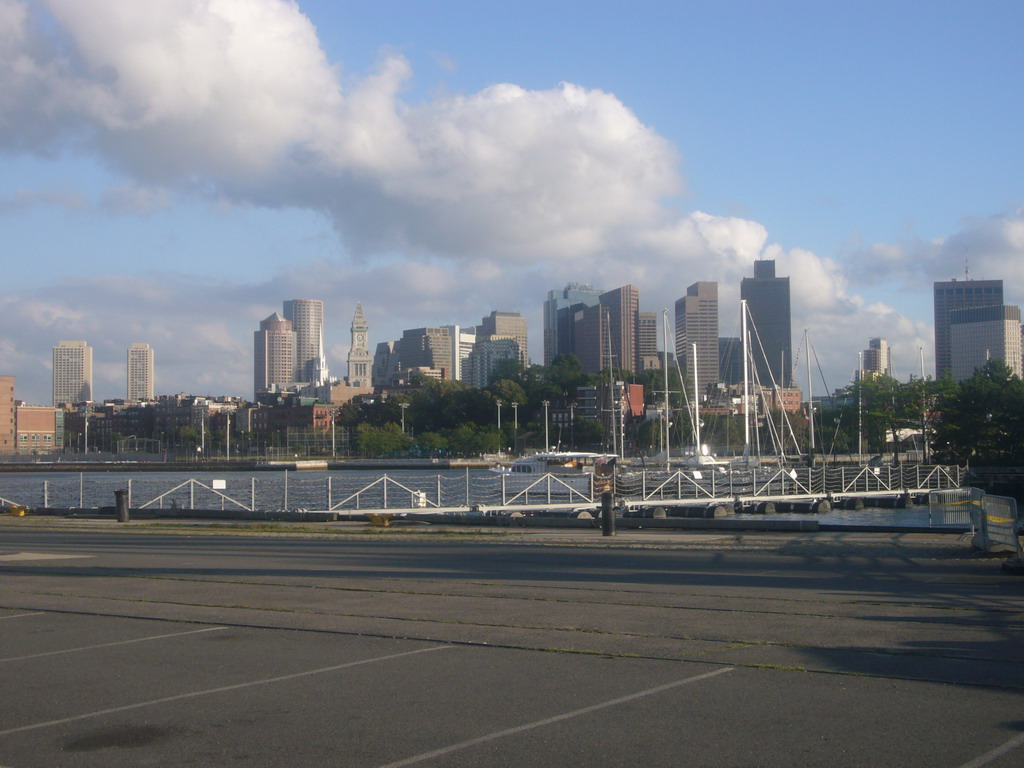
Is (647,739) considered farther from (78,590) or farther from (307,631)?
(78,590)

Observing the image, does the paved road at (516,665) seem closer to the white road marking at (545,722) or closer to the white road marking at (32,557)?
the white road marking at (545,722)

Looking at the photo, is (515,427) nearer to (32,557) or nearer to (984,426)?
(984,426)

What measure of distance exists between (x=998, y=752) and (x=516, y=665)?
15.4ft

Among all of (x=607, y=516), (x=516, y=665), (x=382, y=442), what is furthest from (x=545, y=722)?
(x=382, y=442)

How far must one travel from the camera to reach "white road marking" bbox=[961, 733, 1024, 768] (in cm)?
678

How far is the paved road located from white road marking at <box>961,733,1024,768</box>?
2 centimetres

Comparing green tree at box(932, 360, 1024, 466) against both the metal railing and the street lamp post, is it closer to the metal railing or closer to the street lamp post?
the metal railing

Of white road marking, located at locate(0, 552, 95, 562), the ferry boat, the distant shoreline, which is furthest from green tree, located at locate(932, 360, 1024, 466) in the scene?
the distant shoreline

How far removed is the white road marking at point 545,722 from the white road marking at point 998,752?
2.83 meters

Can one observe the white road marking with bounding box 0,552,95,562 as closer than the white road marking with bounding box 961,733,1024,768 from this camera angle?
No

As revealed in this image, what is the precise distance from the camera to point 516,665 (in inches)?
404

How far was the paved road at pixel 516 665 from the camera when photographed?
290 inches

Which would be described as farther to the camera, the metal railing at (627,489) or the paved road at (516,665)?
the metal railing at (627,489)

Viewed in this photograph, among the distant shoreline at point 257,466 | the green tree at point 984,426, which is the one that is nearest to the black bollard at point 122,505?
the green tree at point 984,426
